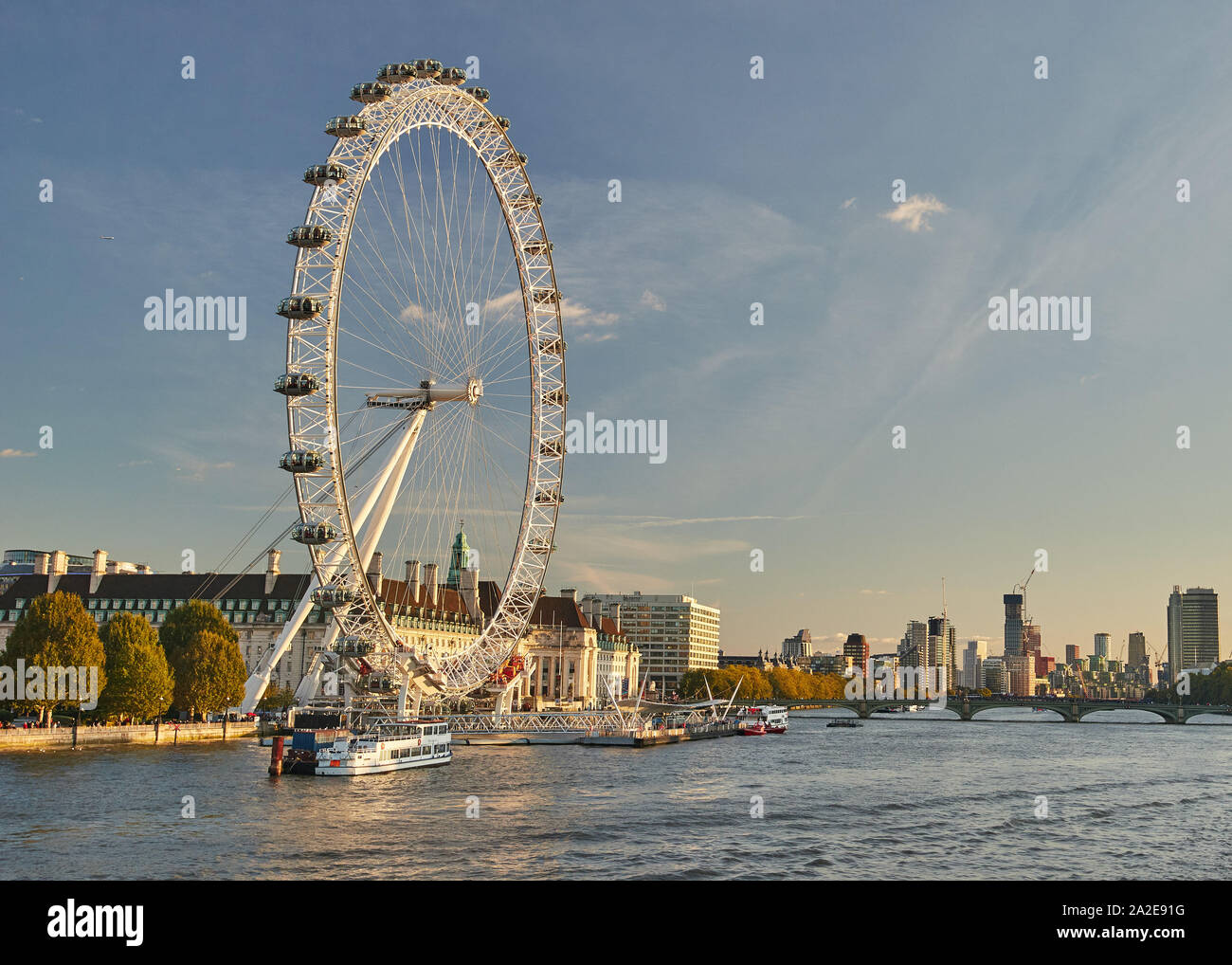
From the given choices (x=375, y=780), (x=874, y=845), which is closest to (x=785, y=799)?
(x=874, y=845)

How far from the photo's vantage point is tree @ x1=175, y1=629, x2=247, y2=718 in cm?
9381

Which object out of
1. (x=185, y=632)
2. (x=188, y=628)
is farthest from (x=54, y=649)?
(x=188, y=628)

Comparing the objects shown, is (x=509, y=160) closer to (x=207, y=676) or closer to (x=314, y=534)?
(x=314, y=534)

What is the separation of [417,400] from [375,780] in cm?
2759

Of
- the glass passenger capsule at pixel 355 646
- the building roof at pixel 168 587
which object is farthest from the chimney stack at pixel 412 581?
the glass passenger capsule at pixel 355 646

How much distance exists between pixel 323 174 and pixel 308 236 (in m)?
3.71

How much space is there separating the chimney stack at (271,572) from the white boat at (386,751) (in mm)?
68496

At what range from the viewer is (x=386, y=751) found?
70.6 metres

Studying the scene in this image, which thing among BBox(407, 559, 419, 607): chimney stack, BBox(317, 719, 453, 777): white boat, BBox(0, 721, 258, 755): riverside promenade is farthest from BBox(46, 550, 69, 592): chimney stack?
BBox(317, 719, 453, 777): white boat

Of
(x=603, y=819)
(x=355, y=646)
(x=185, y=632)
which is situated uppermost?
(x=355, y=646)

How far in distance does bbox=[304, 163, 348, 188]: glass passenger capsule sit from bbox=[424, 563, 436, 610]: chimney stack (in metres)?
88.5

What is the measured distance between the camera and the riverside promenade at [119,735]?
6956 centimetres
